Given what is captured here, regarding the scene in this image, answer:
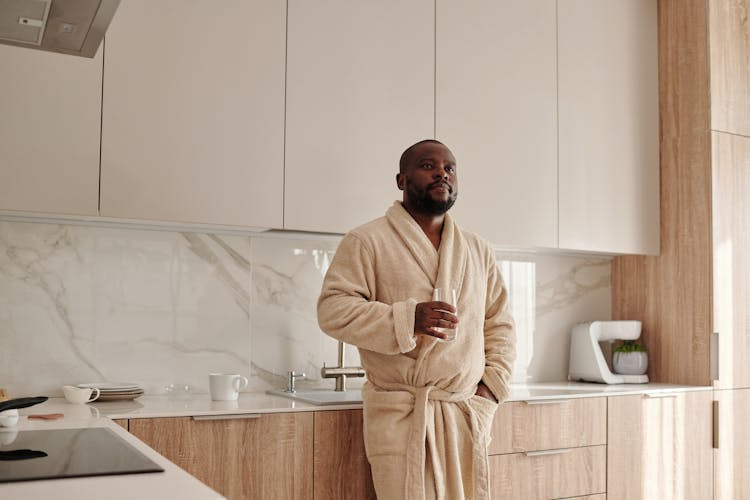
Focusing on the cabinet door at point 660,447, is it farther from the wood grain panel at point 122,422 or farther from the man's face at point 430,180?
the wood grain panel at point 122,422

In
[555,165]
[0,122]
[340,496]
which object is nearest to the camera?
[0,122]

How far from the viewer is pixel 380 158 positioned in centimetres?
293

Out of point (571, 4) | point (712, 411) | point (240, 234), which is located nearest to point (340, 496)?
point (240, 234)

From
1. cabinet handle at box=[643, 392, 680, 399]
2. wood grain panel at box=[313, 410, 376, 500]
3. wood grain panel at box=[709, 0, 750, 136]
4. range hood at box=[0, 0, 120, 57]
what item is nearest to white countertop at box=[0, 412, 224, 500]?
range hood at box=[0, 0, 120, 57]

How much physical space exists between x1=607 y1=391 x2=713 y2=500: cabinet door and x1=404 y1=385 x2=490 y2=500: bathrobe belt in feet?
2.76

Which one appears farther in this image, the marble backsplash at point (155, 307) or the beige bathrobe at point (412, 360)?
the marble backsplash at point (155, 307)

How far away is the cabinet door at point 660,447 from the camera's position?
10.2 ft

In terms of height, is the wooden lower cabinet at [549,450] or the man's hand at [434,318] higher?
the man's hand at [434,318]

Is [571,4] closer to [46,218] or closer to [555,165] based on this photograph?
[555,165]

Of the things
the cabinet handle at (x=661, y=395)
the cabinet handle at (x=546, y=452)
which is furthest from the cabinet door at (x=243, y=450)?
the cabinet handle at (x=661, y=395)

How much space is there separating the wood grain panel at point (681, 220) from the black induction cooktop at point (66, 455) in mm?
2631

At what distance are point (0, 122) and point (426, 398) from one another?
1.46 meters

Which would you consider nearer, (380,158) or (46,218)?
(46,218)

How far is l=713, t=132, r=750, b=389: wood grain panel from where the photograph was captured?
3424 millimetres
